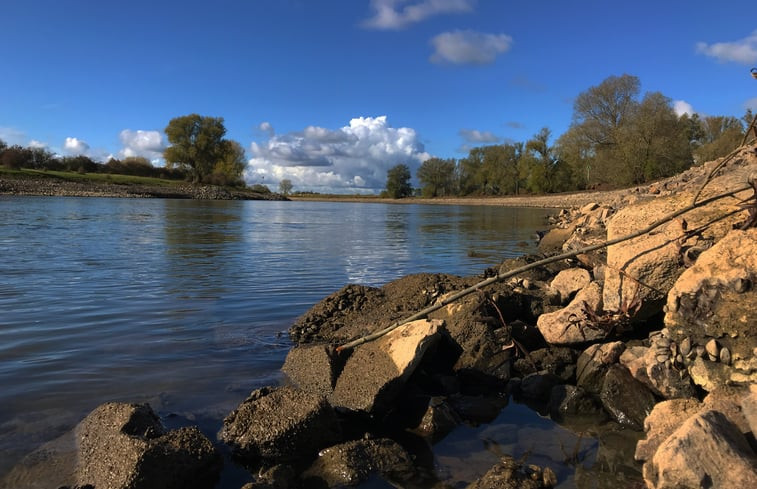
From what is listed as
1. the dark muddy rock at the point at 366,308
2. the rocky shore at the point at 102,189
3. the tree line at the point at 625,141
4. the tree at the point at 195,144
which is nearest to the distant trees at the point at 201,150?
the tree at the point at 195,144

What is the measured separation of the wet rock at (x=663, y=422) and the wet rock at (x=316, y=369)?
3.19 meters

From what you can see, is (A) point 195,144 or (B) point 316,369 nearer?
(B) point 316,369

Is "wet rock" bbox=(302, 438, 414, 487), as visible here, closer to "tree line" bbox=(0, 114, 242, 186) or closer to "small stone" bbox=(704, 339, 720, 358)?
"small stone" bbox=(704, 339, 720, 358)

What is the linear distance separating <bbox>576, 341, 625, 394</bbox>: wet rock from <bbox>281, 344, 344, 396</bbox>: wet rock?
2871mm

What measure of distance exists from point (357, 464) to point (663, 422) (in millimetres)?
2721

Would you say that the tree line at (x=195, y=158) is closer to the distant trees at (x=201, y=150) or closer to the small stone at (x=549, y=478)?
the distant trees at (x=201, y=150)

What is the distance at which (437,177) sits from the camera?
11569 centimetres

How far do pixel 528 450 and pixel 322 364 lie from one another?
2.50m

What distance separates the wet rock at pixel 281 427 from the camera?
178 inches

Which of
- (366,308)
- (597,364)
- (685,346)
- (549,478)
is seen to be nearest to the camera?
(549,478)

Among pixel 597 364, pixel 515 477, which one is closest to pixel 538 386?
pixel 597 364

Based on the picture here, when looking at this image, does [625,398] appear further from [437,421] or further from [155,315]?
[155,315]

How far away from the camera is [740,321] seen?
16.4ft

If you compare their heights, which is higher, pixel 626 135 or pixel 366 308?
pixel 626 135
